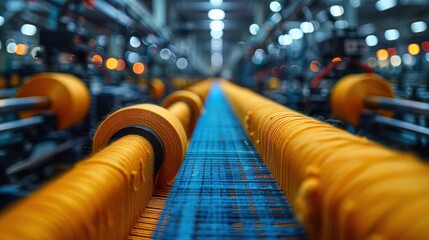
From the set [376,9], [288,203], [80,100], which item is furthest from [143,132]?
[376,9]

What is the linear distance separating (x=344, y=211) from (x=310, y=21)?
202 inches

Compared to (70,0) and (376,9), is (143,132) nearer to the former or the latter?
(70,0)

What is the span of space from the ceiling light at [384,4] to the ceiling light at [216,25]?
975 cm

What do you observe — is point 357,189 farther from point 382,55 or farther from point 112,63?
point 382,55

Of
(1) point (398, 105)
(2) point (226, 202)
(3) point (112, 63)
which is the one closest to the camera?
(2) point (226, 202)

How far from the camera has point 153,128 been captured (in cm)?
151

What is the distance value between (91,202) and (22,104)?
2.13 metres

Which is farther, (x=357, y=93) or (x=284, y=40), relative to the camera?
(x=284, y=40)

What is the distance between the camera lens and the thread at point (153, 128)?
149 cm

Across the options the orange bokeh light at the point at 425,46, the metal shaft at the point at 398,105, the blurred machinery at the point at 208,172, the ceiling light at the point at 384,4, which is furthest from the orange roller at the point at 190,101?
the orange bokeh light at the point at 425,46

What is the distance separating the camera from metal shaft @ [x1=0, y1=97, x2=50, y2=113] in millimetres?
2447

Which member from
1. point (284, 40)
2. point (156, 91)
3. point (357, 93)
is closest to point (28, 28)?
point (156, 91)

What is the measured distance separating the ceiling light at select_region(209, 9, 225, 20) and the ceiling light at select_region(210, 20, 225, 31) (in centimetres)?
134

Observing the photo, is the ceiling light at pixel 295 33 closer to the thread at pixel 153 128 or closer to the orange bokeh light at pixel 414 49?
the orange bokeh light at pixel 414 49
